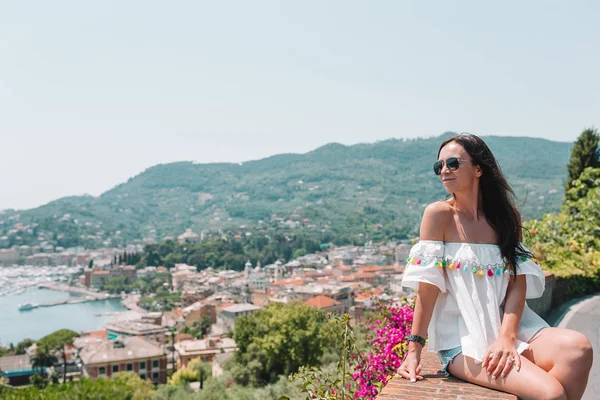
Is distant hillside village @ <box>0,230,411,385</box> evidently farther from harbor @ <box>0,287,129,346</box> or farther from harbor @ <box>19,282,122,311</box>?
harbor @ <box>0,287,129,346</box>

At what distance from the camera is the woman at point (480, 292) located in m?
1.47

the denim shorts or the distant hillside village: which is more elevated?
the denim shorts

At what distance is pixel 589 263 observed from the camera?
575cm

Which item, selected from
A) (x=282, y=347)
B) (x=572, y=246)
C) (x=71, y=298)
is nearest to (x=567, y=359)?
(x=572, y=246)

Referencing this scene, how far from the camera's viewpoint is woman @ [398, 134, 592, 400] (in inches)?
57.7

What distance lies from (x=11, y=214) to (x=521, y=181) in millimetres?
127253

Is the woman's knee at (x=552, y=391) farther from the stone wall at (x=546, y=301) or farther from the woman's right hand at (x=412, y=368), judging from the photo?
the stone wall at (x=546, y=301)

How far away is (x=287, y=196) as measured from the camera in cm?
14812

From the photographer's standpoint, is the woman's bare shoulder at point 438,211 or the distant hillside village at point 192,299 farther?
the distant hillside village at point 192,299

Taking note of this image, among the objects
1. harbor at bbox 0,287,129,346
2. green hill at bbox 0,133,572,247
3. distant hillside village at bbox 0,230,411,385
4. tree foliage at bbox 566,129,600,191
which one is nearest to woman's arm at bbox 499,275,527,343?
distant hillside village at bbox 0,230,411,385

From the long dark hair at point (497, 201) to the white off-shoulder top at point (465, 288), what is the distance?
4cm

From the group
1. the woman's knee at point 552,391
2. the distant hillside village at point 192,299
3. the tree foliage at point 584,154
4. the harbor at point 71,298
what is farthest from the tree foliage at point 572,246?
the harbor at point 71,298

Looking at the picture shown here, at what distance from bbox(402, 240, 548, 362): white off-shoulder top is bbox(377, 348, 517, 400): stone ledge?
0.29 ft

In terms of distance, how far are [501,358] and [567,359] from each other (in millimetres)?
166
